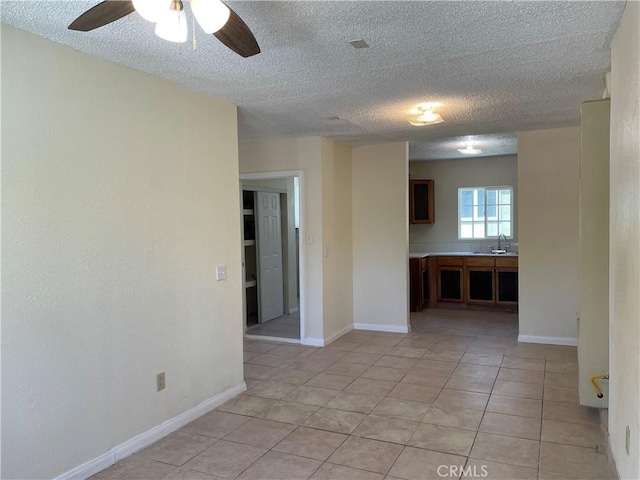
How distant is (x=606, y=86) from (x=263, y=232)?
409cm

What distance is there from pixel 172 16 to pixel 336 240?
3866 millimetres

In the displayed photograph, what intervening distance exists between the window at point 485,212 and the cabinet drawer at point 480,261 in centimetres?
84

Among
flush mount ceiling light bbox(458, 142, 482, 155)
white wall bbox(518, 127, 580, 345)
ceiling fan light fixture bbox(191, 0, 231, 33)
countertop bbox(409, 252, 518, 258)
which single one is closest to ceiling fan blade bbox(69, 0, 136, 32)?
ceiling fan light fixture bbox(191, 0, 231, 33)

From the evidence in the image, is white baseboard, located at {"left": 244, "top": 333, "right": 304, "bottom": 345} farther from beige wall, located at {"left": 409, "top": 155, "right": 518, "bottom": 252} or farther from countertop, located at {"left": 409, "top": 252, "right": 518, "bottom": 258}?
beige wall, located at {"left": 409, "top": 155, "right": 518, "bottom": 252}

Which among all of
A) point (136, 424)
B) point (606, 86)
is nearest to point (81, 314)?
point (136, 424)

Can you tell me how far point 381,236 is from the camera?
5.66 metres

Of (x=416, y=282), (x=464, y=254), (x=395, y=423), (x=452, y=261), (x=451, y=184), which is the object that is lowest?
(x=395, y=423)

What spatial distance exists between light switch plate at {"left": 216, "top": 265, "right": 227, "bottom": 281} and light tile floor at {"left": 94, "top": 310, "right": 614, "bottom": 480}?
937 millimetres

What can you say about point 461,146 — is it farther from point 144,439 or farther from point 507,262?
point 144,439

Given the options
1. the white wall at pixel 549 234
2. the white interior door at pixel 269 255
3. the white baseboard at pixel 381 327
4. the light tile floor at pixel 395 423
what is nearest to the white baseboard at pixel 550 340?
the white wall at pixel 549 234

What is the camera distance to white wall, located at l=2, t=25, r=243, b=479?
2.20m

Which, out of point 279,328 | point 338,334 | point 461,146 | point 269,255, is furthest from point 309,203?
point 461,146

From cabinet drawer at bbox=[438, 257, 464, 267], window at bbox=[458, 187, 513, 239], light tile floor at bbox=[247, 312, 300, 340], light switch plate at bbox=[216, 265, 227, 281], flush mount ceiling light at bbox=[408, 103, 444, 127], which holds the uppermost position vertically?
flush mount ceiling light at bbox=[408, 103, 444, 127]

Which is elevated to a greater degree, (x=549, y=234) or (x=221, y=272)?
(x=549, y=234)
